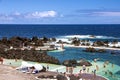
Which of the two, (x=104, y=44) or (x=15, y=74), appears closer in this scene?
(x=15, y=74)

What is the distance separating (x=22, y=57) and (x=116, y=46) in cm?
4010

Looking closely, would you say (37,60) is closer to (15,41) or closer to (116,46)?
(15,41)

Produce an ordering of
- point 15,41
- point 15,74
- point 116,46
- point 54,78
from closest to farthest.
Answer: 1. point 15,74
2. point 54,78
3. point 15,41
4. point 116,46

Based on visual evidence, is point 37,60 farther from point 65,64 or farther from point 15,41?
point 15,41

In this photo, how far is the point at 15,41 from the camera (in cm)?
9481

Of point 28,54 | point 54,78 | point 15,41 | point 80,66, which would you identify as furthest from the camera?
point 15,41

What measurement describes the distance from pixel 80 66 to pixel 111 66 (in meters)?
5.97

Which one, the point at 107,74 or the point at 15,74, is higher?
the point at 15,74

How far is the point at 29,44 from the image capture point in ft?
324

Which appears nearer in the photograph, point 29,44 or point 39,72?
point 39,72

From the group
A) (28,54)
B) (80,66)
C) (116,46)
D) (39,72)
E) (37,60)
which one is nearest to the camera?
(39,72)

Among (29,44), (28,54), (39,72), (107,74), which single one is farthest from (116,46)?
(39,72)

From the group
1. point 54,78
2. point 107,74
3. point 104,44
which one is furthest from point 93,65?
point 104,44

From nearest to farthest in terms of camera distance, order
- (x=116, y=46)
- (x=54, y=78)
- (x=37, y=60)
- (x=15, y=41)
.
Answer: (x=54, y=78), (x=37, y=60), (x=15, y=41), (x=116, y=46)
